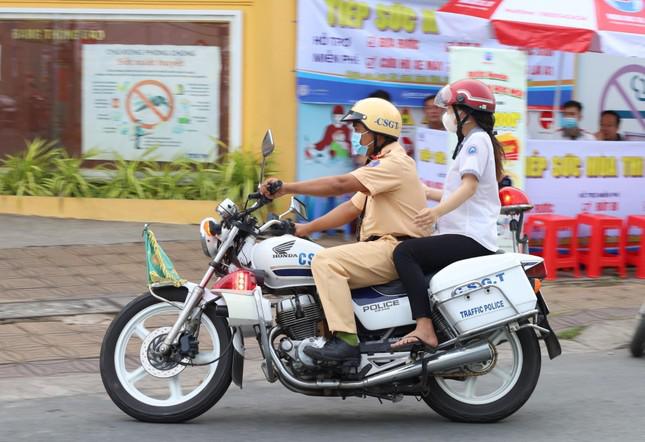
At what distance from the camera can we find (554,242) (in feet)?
32.3

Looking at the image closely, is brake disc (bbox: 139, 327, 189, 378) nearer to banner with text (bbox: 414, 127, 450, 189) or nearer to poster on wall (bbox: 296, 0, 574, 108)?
banner with text (bbox: 414, 127, 450, 189)

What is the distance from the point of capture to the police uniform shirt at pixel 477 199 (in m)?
5.68

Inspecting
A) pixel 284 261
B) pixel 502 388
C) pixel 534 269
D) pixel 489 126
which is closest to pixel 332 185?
pixel 284 261

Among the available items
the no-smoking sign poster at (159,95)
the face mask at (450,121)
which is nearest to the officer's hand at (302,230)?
the face mask at (450,121)

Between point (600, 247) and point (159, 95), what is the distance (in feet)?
16.2

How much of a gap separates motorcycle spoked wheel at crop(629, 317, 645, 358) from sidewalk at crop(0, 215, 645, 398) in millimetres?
328

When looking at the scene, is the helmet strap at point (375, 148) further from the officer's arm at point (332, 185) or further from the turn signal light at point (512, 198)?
the turn signal light at point (512, 198)

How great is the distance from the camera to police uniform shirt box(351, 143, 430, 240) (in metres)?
5.51

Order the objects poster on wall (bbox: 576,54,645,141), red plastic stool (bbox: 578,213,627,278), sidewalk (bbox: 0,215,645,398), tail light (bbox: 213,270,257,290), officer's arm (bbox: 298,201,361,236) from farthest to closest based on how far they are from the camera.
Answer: poster on wall (bbox: 576,54,645,141) → red plastic stool (bbox: 578,213,627,278) → sidewalk (bbox: 0,215,645,398) → officer's arm (bbox: 298,201,361,236) → tail light (bbox: 213,270,257,290)

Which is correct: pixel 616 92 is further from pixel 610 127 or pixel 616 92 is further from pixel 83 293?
pixel 83 293

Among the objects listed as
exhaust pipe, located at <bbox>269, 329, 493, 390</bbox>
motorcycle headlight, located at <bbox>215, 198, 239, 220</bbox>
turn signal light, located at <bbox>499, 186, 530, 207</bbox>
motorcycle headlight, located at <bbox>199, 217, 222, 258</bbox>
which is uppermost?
motorcycle headlight, located at <bbox>215, 198, 239, 220</bbox>

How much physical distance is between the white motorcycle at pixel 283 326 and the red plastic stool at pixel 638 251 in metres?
4.79

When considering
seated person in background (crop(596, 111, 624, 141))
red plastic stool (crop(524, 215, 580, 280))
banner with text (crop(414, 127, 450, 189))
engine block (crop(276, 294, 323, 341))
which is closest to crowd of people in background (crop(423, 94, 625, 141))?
seated person in background (crop(596, 111, 624, 141))

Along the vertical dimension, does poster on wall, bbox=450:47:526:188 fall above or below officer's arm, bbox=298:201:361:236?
above
